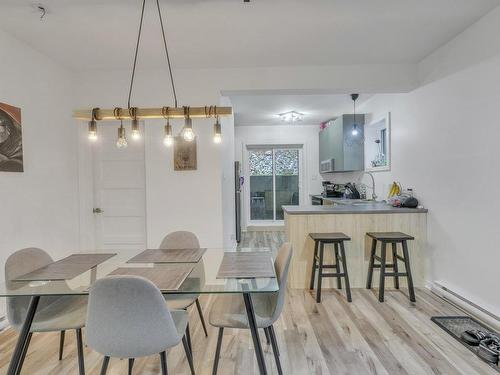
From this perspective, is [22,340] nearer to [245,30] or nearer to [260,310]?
[260,310]

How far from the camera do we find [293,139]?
271 inches

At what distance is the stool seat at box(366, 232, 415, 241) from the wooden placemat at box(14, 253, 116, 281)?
2509 millimetres

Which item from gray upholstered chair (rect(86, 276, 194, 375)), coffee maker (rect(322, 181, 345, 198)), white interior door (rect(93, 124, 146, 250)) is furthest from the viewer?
coffee maker (rect(322, 181, 345, 198))

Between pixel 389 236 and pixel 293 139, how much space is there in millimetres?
4145

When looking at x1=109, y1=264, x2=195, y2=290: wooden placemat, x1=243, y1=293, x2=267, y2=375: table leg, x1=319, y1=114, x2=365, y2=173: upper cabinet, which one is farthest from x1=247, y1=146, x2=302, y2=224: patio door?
x1=243, y1=293, x2=267, y2=375: table leg

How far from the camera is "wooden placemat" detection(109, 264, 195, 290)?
162 cm

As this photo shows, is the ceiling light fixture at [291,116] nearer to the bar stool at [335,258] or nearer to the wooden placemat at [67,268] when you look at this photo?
the bar stool at [335,258]

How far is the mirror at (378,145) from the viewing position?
14.0 feet

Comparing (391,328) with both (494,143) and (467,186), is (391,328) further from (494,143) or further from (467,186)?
(494,143)

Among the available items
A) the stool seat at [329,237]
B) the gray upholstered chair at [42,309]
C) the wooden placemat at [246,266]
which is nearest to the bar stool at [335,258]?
the stool seat at [329,237]

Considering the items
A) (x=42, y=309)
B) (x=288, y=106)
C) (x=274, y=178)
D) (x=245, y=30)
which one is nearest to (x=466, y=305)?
(x=245, y=30)

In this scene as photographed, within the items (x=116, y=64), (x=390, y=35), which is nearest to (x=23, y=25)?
(x=116, y=64)

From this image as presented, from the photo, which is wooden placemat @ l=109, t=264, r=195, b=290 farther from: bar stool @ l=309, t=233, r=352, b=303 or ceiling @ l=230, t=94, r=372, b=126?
ceiling @ l=230, t=94, r=372, b=126

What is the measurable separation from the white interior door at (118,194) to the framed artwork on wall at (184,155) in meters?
0.45
